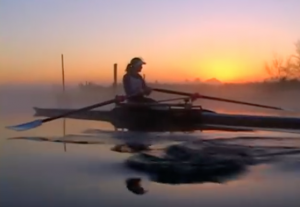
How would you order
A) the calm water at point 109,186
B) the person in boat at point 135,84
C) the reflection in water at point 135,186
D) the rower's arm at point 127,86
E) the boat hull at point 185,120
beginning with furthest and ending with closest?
the rower's arm at point 127,86 → the person in boat at point 135,84 → the boat hull at point 185,120 → the reflection in water at point 135,186 → the calm water at point 109,186

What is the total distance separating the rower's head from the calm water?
272 centimetres

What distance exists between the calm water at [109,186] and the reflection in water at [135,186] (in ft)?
0.13

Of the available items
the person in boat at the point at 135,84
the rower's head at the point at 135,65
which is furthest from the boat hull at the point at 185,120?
the rower's head at the point at 135,65

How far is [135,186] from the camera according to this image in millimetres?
3311

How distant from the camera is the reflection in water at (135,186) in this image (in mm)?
3176

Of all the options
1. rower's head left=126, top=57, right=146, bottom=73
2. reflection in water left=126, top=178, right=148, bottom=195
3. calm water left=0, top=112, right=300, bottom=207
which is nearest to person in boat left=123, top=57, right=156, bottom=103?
rower's head left=126, top=57, right=146, bottom=73

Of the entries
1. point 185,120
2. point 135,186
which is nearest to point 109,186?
point 135,186

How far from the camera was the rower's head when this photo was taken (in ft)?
23.5

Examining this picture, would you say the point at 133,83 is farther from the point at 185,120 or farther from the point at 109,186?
the point at 109,186

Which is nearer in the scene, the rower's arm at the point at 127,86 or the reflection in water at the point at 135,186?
the reflection in water at the point at 135,186

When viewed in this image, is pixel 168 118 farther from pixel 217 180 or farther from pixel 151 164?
pixel 217 180

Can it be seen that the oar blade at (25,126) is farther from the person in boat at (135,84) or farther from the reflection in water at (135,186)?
the reflection in water at (135,186)

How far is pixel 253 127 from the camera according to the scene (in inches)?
291

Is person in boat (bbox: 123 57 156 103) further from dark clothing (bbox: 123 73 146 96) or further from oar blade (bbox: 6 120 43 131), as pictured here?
oar blade (bbox: 6 120 43 131)
